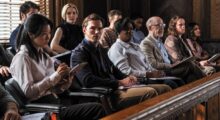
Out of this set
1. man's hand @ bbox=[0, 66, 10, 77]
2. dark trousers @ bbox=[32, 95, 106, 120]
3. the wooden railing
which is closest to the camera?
the wooden railing

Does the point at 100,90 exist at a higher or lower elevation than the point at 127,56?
lower

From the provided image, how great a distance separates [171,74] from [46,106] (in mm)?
2312

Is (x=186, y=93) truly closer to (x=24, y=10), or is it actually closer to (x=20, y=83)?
(x=20, y=83)

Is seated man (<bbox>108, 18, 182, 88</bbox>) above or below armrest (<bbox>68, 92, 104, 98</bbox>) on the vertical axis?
above

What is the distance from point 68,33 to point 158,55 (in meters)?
1.02

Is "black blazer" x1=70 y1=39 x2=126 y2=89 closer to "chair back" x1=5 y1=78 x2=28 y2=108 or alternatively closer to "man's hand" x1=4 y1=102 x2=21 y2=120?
"chair back" x1=5 y1=78 x2=28 y2=108

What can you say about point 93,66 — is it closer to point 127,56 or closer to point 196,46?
point 127,56

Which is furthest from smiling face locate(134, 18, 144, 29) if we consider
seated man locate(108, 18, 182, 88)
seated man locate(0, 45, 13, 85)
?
seated man locate(0, 45, 13, 85)

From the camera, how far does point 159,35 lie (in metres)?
4.52

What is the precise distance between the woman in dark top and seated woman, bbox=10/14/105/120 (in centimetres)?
167

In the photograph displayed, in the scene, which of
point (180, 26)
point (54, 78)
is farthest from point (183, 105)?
point (180, 26)

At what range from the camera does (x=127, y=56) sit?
3904mm

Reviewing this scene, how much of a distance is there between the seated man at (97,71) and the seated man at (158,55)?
867 millimetres

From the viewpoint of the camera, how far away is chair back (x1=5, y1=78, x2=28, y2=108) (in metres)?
2.51
